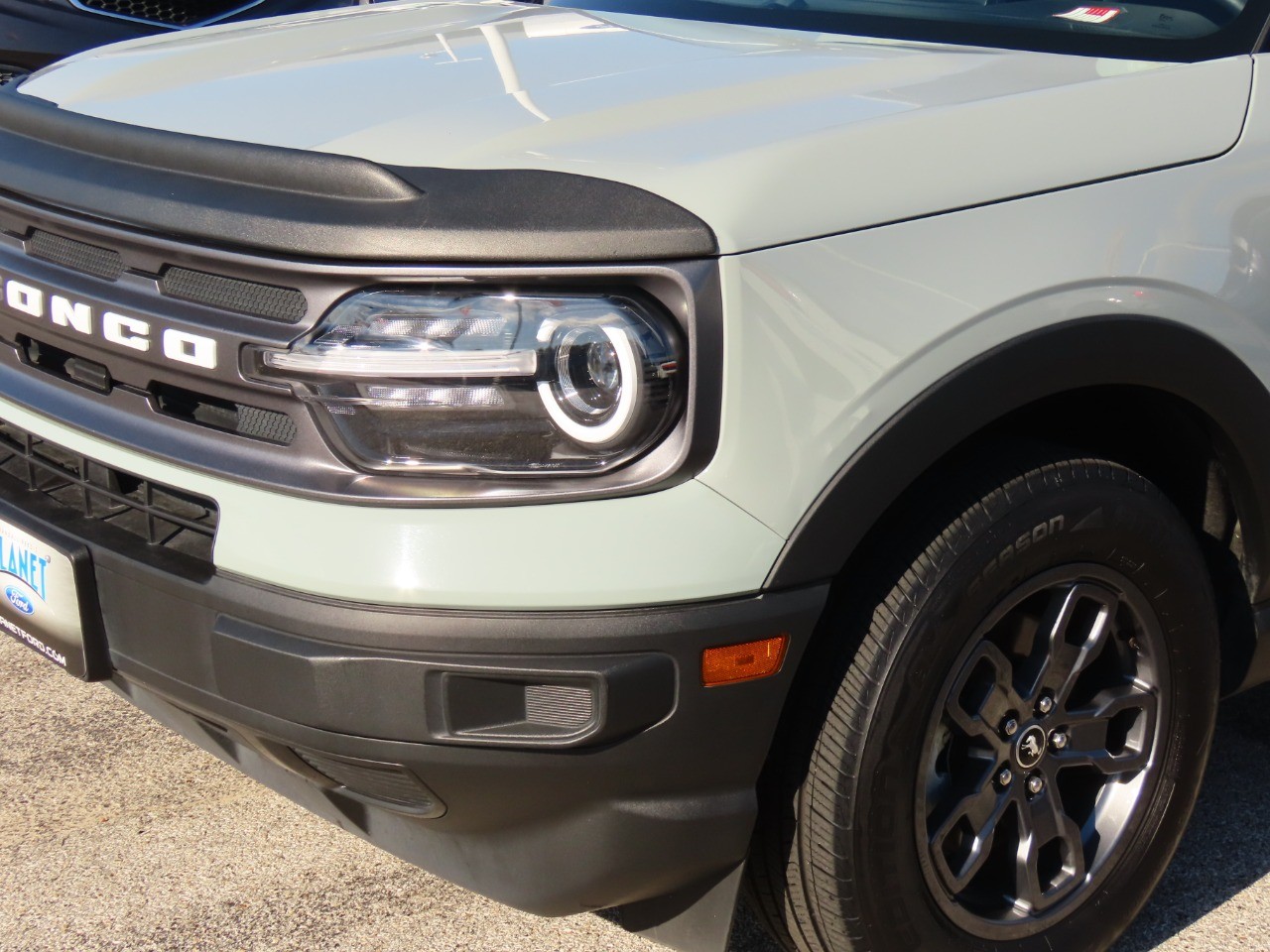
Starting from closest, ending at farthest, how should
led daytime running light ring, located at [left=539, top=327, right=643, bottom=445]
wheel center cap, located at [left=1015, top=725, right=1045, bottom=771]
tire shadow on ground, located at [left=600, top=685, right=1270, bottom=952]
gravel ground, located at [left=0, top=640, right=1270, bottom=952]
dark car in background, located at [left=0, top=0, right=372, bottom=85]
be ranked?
led daytime running light ring, located at [left=539, top=327, right=643, bottom=445], wheel center cap, located at [left=1015, top=725, right=1045, bottom=771], gravel ground, located at [left=0, top=640, right=1270, bottom=952], tire shadow on ground, located at [left=600, top=685, right=1270, bottom=952], dark car in background, located at [left=0, top=0, right=372, bottom=85]

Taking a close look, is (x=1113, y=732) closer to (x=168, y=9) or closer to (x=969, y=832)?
(x=969, y=832)

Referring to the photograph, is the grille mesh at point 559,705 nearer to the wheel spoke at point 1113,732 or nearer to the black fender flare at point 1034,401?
the black fender flare at point 1034,401

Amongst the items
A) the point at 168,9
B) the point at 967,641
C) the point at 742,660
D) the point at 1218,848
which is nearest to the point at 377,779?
the point at 742,660

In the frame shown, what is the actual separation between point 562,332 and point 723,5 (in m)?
1.35

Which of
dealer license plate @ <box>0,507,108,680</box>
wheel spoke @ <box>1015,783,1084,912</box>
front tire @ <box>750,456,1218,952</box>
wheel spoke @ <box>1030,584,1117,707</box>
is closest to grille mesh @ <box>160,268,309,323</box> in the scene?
dealer license plate @ <box>0,507,108,680</box>

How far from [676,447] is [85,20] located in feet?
16.1

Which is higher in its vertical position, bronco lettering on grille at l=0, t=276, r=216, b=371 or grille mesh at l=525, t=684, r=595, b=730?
bronco lettering on grille at l=0, t=276, r=216, b=371

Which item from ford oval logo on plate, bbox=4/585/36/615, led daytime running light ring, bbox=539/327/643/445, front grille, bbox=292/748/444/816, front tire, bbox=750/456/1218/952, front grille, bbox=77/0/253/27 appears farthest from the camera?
front grille, bbox=77/0/253/27

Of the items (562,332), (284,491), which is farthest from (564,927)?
(562,332)

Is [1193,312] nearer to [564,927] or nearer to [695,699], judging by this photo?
[695,699]

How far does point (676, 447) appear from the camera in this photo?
1.52 metres

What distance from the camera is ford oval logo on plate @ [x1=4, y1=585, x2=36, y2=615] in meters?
1.90

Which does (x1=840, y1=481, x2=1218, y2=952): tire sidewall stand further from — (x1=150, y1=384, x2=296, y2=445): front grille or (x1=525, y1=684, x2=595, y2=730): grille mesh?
(x1=150, y1=384, x2=296, y2=445): front grille

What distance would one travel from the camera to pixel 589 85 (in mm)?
1907
